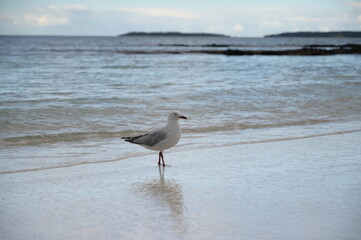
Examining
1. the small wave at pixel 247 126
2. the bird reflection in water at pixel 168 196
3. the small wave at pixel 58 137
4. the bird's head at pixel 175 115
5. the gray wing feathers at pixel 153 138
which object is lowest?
the small wave at pixel 247 126

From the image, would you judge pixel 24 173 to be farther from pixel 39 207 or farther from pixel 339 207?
pixel 339 207

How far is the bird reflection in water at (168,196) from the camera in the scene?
370cm

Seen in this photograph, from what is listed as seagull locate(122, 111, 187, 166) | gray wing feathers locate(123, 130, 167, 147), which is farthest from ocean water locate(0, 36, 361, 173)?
seagull locate(122, 111, 187, 166)

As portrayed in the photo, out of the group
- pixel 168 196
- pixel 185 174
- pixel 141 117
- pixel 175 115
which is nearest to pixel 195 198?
pixel 168 196

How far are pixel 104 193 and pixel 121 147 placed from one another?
2.47 metres

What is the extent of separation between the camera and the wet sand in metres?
3.44

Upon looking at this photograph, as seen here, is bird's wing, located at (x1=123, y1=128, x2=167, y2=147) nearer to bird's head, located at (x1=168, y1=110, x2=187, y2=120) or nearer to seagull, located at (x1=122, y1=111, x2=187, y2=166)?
seagull, located at (x1=122, y1=111, x2=187, y2=166)

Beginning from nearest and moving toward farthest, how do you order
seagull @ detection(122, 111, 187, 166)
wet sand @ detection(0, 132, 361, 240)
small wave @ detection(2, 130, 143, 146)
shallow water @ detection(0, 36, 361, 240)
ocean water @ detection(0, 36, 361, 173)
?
wet sand @ detection(0, 132, 361, 240)
shallow water @ detection(0, 36, 361, 240)
seagull @ detection(122, 111, 187, 166)
ocean water @ detection(0, 36, 361, 173)
small wave @ detection(2, 130, 143, 146)

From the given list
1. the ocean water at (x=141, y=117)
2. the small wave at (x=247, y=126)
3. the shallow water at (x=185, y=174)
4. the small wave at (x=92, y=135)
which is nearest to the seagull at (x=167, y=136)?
the shallow water at (x=185, y=174)

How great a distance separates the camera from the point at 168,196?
4375mm

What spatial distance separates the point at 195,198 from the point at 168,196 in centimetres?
27

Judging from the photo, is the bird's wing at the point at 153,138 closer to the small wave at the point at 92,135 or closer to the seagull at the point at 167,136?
the seagull at the point at 167,136

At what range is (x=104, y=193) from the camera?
4.49 m

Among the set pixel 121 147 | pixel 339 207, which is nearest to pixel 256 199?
pixel 339 207
